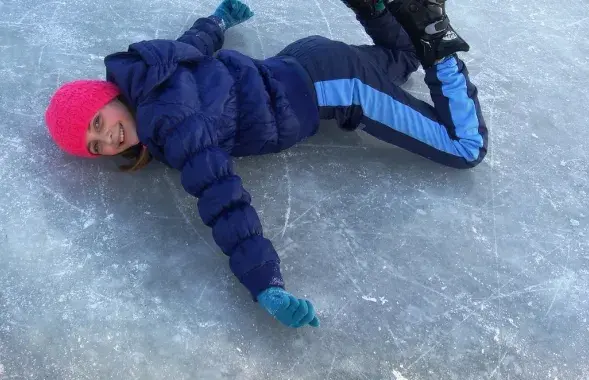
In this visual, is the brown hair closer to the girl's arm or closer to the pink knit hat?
the pink knit hat

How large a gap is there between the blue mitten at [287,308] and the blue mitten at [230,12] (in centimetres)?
129

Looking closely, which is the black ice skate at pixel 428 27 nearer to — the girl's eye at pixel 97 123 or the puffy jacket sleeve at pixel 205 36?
the puffy jacket sleeve at pixel 205 36

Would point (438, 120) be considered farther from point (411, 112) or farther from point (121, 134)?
point (121, 134)

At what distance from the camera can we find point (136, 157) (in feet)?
5.72

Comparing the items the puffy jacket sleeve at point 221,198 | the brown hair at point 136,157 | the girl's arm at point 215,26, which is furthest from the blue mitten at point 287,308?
the girl's arm at point 215,26

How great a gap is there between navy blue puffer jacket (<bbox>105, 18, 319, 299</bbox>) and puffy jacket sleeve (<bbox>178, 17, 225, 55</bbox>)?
33cm

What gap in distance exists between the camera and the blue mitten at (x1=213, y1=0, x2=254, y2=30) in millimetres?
2264

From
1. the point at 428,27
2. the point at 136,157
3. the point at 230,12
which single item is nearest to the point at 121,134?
the point at 136,157

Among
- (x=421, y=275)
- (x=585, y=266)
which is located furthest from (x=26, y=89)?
(x=585, y=266)

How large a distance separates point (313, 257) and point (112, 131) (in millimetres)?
698

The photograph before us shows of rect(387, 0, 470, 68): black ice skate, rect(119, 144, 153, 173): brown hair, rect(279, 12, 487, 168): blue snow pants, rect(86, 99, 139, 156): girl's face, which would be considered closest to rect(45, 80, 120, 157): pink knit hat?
rect(86, 99, 139, 156): girl's face

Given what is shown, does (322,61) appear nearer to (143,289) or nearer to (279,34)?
(279,34)

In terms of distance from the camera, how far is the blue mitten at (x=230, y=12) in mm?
2264

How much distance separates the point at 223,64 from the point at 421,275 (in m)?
0.90
